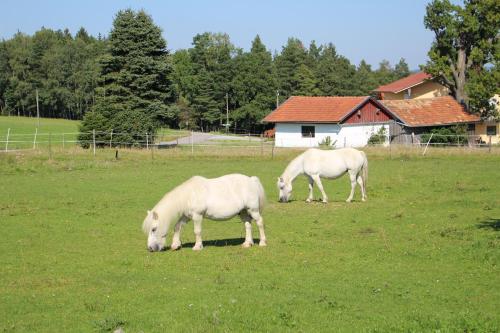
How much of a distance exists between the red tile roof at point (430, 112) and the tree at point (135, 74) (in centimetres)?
1963

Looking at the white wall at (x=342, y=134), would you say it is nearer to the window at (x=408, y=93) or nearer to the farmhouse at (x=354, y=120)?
the farmhouse at (x=354, y=120)

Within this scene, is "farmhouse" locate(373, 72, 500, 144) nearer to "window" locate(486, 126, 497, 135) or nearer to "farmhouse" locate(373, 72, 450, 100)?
"farmhouse" locate(373, 72, 450, 100)

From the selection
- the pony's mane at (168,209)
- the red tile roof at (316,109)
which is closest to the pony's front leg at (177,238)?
the pony's mane at (168,209)

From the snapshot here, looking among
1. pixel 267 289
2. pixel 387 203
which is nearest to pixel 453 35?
pixel 387 203

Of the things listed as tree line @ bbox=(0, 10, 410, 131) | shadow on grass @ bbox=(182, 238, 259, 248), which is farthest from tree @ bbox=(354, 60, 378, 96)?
shadow on grass @ bbox=(182, 238, 259, 248)

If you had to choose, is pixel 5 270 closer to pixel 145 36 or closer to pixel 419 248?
pixel 419 248

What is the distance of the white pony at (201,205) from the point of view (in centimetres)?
1307

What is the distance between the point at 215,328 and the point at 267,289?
6.93 ft

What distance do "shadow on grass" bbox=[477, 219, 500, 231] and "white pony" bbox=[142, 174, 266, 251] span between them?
585cm

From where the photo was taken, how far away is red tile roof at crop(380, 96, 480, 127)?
52469 millimetres

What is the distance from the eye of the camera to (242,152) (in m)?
40.3

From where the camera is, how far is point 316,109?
2122 inches

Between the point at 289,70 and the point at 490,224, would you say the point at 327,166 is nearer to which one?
the point at 490,224

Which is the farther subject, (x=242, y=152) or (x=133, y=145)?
(x=133, y=145)
